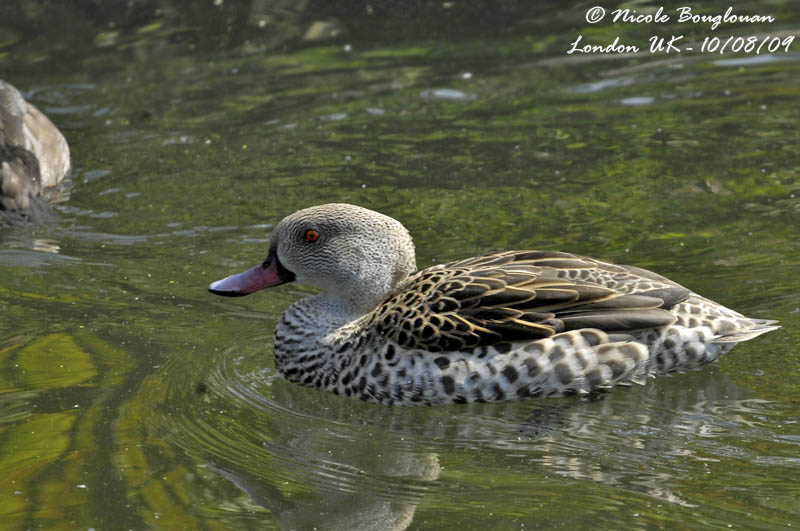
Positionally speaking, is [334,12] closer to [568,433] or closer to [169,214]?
[169,214]

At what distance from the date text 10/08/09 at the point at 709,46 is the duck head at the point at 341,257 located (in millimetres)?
7150

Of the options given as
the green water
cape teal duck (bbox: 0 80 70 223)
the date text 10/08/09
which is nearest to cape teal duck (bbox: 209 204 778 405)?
the green water

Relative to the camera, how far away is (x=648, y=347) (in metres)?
7.22

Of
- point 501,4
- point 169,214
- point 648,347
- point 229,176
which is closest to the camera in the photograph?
point 648,347

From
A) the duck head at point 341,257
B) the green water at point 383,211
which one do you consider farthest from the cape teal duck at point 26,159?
the duck head at point 341,257

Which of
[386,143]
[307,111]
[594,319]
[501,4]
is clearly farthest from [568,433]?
[501,4]

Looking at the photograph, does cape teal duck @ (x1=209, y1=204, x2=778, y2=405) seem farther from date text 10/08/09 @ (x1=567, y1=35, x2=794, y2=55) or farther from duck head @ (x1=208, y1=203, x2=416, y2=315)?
date text 10/08/09 @ (x1=567, y1=35, x2=794, y2=55)

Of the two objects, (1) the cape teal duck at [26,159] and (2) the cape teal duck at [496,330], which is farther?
(1) the cape teal duck at [26,159]

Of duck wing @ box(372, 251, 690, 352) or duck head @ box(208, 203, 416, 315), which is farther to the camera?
duck head @ box(208, 203, 416, 315)

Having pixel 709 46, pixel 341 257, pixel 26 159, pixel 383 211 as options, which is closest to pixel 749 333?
pixel 341 257

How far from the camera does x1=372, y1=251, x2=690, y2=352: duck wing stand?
7105 millimetres

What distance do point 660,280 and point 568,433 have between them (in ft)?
4.16

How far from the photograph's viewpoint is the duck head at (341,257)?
25.1 ft

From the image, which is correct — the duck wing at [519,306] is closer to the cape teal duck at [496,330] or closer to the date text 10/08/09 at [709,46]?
the cape teal duck at [496,330]
